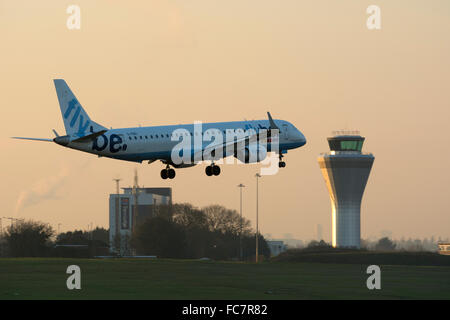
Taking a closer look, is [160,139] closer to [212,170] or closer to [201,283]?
[212,170]

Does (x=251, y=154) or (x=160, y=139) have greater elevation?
(x=160, y=139)

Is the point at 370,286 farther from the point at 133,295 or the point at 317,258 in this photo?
the point at 317,258

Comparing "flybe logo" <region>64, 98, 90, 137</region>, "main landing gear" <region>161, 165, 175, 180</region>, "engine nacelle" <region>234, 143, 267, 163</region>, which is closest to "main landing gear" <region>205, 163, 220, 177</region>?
"engine nacelle" <region>234, 143, 267, 163</region>

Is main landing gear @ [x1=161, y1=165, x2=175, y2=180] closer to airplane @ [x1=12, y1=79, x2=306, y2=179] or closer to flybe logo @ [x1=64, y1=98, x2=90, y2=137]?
airplane @ [x1=12, y1=79, x2=306, y2=179]

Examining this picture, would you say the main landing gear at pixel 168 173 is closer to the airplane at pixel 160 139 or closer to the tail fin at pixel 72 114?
the airplane at pixel 160 139

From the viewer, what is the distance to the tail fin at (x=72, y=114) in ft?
243

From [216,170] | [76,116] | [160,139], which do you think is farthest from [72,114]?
[216,170]

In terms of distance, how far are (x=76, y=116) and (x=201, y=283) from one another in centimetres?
1826

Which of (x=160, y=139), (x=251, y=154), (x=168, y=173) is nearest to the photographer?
(x=160, y=139)

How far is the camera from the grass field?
206ft

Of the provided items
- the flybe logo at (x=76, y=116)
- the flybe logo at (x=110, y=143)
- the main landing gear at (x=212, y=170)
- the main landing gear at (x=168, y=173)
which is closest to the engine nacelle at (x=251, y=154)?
the main landing gear at (x=212, y=170)

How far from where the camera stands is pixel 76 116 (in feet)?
244

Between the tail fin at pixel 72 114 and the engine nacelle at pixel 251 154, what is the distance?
14910 millimetres
